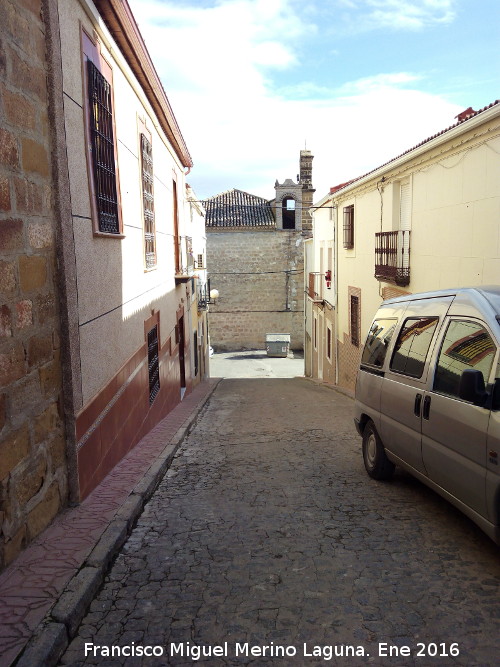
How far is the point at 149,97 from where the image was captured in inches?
347

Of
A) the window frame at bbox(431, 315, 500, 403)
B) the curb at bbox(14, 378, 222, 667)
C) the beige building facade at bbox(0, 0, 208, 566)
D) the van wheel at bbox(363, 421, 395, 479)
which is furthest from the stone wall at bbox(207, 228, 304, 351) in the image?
the window frame at bbox(431, 315, 500, 403)

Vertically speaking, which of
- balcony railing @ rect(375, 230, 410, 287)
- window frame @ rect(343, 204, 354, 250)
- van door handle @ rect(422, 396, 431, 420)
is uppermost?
window frame @ rect(343, 204, 354, 250)

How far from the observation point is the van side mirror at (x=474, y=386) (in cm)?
357

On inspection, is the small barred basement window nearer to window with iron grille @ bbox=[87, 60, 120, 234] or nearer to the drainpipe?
the drainpipe

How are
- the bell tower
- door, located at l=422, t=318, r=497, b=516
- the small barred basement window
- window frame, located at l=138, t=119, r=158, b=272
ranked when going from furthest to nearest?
the bell tower < the small barred basement window < window frame, located at l=138, t=119, r=158, b=272 < door, located at l=422, t=318, r=497, b=516

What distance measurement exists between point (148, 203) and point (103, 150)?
3.11 metres

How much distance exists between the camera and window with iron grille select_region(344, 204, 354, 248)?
52.3ft

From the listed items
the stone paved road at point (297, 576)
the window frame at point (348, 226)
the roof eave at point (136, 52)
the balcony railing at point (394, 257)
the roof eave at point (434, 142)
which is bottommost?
the stone paved road at point (297, 576)

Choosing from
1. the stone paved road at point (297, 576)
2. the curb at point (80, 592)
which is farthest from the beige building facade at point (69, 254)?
the stone paved road at point (297, 576)

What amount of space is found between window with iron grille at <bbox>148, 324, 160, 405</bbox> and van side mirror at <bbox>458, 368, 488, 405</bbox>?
572 centimetres

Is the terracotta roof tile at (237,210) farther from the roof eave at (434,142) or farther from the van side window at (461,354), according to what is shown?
the van side window at (461,354)

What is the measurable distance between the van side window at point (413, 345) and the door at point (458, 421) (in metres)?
0.28

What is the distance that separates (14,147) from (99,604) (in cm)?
275

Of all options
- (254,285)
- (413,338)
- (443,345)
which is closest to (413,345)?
(413,338)
